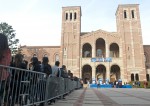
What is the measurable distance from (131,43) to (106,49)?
5758 mm

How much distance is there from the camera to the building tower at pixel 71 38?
42.7m

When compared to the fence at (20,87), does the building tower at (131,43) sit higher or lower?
higher

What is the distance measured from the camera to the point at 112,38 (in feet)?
145

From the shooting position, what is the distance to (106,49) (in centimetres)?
4294

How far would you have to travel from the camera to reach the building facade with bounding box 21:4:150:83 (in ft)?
137

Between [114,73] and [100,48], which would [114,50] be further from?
[114,73]

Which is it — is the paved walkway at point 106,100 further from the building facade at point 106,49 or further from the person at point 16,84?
the building facade at point 106,49

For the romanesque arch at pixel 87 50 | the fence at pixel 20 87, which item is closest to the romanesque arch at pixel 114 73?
the romanesque arch at pixel 87 50

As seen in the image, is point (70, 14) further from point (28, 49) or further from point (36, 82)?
point (36, 82)

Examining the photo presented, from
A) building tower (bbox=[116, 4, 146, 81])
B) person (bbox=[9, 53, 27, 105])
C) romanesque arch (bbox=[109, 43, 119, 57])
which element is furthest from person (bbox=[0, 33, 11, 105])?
romanesque arch (bbox=[109, 43, 119, 57])

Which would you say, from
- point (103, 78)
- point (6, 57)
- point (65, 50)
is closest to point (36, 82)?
point (6, 57)

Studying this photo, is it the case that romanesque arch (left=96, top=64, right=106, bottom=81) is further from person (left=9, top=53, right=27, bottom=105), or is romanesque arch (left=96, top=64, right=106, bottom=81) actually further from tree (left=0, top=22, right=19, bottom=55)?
person (left=9, top=53, right=27, bottom=105)

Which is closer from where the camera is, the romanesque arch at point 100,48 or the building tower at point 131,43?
the building tower at point 131,43

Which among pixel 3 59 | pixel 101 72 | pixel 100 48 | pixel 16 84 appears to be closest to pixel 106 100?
pixel 16 84
